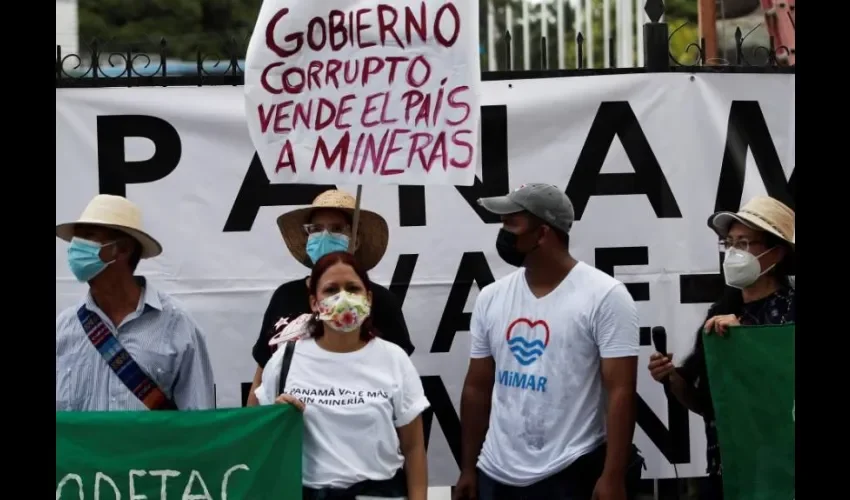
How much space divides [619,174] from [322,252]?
149 centimetres

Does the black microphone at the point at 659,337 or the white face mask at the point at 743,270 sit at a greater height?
the white face mask at the point at 743,270

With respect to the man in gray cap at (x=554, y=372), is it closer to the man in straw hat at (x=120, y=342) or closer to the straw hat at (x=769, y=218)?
the straw hat at (x=769, y=218)

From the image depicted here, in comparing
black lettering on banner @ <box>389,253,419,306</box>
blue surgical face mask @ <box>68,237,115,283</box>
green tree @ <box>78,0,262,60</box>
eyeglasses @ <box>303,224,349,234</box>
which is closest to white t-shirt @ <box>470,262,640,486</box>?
eyeglasses @ <box>303,224,349,234</box>

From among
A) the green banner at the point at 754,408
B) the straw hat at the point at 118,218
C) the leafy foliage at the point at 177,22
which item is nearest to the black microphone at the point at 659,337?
the green banner at the point at 754,408

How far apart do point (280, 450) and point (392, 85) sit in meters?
1.49

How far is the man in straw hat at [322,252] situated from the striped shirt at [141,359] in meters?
0.26

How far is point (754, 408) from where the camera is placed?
546 centimetres

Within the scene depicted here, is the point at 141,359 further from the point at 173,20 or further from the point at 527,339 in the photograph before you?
the point at 173,20

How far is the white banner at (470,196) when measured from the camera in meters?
6.61

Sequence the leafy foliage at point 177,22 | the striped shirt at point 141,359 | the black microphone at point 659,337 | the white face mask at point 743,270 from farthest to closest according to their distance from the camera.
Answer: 1. the leafy foliage at point 177,22
2. the white face mask at point 743,270
3. the striped shirt at point 141,359
4. the black microphone at point 659,337

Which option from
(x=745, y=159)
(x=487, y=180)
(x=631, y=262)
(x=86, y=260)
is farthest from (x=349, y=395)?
(x=745, y=159)

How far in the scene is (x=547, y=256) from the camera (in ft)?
18.2
